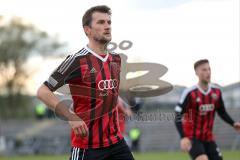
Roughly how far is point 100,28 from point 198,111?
3870mm

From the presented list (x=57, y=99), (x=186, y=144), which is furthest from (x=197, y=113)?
(x=57, y=99)

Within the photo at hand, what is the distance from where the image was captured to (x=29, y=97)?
49.2 meters

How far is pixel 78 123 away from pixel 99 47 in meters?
1.18

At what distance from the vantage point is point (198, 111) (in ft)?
31.9

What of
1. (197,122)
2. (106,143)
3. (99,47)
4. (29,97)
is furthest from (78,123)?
(29,97)

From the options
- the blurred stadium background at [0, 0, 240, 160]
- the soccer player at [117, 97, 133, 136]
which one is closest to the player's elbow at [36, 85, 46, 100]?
the soccer player at [117, 97, 133, 136]

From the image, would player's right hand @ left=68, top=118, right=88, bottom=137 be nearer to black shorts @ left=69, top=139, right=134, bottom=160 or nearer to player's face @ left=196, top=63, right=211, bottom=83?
black shorts @ left=69, top=139, right=134, bottom=160

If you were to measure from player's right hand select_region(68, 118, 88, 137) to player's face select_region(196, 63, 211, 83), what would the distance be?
449 cm

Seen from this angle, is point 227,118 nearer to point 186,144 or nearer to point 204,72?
point 204,72

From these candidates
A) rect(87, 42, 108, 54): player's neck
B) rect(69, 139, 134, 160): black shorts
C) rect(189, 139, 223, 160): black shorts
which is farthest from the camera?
rect(189, 139, 223, 160): black shorts

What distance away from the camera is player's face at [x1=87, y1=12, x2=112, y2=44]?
251 inches

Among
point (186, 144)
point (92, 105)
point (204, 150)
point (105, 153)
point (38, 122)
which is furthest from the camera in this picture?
point (38, 122)

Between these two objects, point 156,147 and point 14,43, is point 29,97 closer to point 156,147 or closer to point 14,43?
point 14,43

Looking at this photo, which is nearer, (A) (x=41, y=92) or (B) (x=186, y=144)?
(A) (x=41, y=92)
